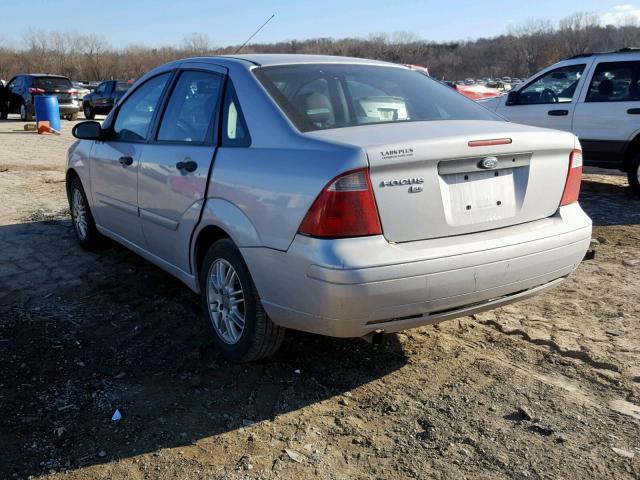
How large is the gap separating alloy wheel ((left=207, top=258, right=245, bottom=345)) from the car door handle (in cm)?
58

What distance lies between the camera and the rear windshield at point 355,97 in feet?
11.2

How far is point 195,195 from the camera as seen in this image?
369 centimetres

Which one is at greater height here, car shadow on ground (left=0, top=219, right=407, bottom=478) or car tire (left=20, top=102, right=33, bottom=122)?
car tire (left=20, top=102, right=33, bottom=122)

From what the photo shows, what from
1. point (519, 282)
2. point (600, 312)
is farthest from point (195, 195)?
point (600, 312)

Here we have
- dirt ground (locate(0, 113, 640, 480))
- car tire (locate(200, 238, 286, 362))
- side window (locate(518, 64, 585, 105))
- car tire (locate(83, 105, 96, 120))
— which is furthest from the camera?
car tire (locate(83, 105, 96, 120))

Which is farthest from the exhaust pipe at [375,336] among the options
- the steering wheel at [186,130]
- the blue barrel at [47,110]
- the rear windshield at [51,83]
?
the rear windshield at [51,83]

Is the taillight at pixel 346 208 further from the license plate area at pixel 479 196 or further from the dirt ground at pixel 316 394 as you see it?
the dirt ground at pixel 316 394

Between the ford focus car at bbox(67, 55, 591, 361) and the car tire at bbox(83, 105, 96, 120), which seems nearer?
the ford focus car at bbox(67, 55, 591, 361)

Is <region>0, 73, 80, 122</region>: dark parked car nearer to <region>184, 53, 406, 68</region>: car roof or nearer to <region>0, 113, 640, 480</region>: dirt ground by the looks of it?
<region>0, 113, 640, 480</region>: dirt ground

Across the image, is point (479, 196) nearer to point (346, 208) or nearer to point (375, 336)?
point (346, 208)

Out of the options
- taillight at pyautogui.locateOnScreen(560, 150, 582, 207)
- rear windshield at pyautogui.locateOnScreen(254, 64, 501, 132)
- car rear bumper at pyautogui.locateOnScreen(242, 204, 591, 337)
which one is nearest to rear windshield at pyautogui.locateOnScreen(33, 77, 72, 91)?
rear windshield at pyautogui.locateOnScreen(254, 64, 501, 132)

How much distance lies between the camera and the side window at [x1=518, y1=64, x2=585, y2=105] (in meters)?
9.05

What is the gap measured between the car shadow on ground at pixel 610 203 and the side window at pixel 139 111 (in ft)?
15.8

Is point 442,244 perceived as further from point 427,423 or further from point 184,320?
point 184,320
